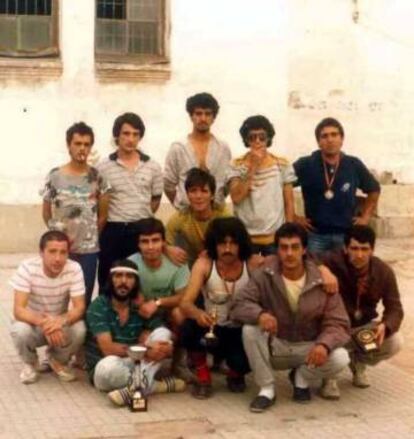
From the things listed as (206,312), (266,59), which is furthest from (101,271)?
(266,59)

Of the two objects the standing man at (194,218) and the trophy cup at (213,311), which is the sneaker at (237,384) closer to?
the trophy cup at (213,311)

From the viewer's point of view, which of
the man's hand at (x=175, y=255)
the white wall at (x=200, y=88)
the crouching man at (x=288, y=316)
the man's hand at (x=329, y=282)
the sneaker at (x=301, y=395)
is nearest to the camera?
the crouching man at (x=288, y=316)

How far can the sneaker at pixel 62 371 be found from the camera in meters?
7.73

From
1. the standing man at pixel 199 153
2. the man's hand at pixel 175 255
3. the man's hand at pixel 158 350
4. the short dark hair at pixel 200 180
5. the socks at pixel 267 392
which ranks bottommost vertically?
the socks at pixel 267 392

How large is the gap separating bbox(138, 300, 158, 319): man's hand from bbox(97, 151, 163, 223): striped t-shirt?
90 cm

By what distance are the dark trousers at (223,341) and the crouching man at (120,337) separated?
0.14 meters

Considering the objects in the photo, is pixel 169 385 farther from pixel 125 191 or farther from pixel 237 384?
pixel 125 191

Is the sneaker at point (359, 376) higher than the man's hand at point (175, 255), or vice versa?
the man's hand at point (175, 255)

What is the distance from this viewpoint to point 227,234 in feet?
24.3

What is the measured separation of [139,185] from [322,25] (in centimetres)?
756

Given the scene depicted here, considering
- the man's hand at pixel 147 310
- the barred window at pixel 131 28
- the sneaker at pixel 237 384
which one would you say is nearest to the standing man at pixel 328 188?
the sneaker at pixel 237 384

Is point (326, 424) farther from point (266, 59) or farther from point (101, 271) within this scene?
point (266, 59)

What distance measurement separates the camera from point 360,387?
7.77 metres

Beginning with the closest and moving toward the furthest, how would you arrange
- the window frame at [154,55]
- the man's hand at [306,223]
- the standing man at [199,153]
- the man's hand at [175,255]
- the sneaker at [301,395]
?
the sneaker at [301,395]
the man's hand at [175,255]
the standing man at [199,153]
the man's hand at [306,223]
the window frame at [154,55]
